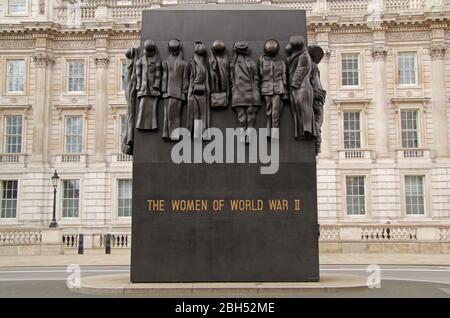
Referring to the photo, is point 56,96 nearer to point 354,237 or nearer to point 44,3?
point 44,3

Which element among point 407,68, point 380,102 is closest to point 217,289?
point 380,102

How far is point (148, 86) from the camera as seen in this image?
12.8 m

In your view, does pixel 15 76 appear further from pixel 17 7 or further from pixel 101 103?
pixel 101 103

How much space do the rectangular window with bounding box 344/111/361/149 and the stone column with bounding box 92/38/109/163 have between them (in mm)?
18538

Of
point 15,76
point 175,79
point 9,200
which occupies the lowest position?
point 9,200

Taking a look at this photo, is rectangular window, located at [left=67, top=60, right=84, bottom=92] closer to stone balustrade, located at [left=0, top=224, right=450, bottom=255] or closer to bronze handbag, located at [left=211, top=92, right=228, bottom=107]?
stone balustrade, located at [left=0, top=224, right=450, bottom=255]

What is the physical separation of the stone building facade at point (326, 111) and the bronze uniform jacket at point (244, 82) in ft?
101

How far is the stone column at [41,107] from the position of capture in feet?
145

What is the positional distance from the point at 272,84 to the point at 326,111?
1264 inches

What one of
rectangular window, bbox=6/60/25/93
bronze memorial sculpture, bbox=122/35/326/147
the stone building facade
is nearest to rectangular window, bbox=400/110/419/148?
the stone building facade

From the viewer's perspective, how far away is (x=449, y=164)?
4247 centimetres

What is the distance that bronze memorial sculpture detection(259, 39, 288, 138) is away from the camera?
12.7 m
